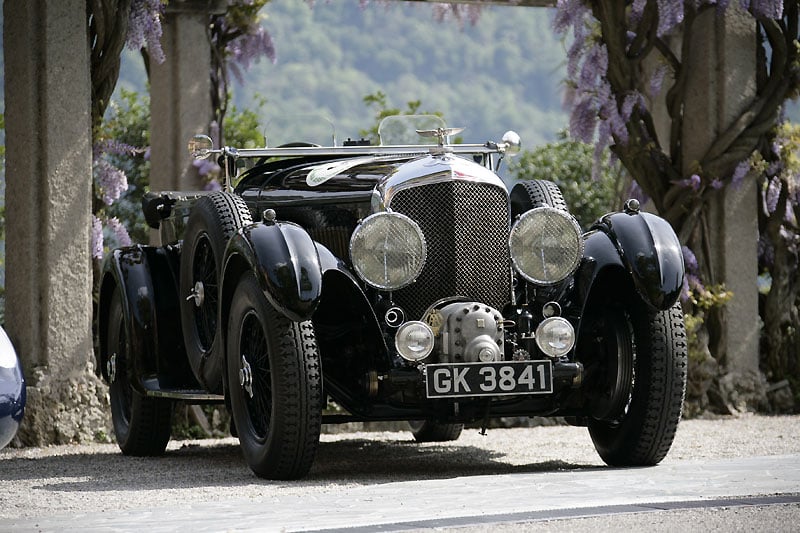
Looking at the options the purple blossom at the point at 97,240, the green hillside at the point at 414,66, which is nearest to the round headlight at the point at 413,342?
the purple blossom at the point at 97,240

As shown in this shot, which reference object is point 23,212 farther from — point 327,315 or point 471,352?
point 471,352

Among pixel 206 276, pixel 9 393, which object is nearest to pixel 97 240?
pixel 206 276

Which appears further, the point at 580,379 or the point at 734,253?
the point at 734,253

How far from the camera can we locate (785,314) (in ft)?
30.7

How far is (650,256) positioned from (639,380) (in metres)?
0.53

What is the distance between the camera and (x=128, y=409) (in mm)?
7430

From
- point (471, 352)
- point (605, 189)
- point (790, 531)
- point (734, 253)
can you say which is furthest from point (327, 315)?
point (605, 189)

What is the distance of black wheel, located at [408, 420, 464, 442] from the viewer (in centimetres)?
780

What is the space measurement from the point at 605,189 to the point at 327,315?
11.7m

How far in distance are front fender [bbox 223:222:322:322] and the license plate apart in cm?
56

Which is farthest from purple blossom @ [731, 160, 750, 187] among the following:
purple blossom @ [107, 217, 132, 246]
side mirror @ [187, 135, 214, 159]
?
purple blossom @ [107, 217, 132, 246]

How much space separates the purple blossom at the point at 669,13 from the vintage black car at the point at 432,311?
3.19 meters

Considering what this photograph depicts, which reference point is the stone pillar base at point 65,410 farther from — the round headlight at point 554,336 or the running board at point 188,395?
the round headlight at point 554,336

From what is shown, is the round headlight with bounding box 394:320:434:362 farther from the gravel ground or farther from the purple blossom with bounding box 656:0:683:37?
the purple blossom with bounding box 656:0:683:37
